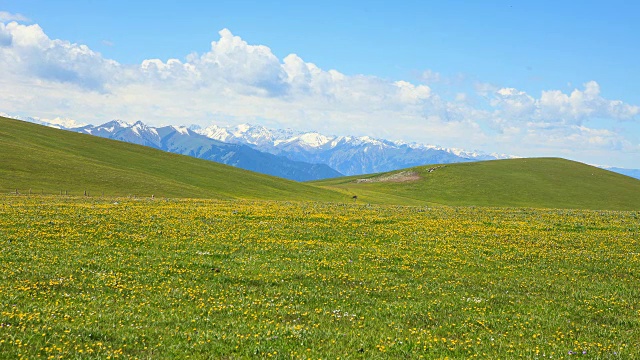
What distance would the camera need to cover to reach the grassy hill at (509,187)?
388 feet


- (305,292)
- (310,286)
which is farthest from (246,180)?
(305,292)

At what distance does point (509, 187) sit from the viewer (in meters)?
133

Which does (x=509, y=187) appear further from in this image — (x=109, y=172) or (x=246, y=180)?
(x=109, y=172)

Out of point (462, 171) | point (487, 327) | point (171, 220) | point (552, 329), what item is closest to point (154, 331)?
point (487, 327)

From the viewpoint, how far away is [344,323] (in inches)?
590

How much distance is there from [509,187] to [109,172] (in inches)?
4228

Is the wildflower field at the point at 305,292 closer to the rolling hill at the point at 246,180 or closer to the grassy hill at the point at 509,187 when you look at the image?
the rolling hill at the point at 246,180

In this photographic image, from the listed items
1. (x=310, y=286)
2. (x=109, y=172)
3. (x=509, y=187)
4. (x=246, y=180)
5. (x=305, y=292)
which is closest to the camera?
(x=305, y=292)

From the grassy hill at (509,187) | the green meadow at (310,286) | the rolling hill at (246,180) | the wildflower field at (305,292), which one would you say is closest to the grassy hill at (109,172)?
Answer: the rolling hill at (246,180)

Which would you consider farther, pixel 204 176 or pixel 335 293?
pixel 204 176

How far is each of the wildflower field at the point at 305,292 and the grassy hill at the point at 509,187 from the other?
255 ft

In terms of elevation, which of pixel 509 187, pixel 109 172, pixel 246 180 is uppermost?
pixel 509 187

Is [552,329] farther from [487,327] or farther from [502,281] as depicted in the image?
[502,281]

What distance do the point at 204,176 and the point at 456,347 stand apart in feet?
346
